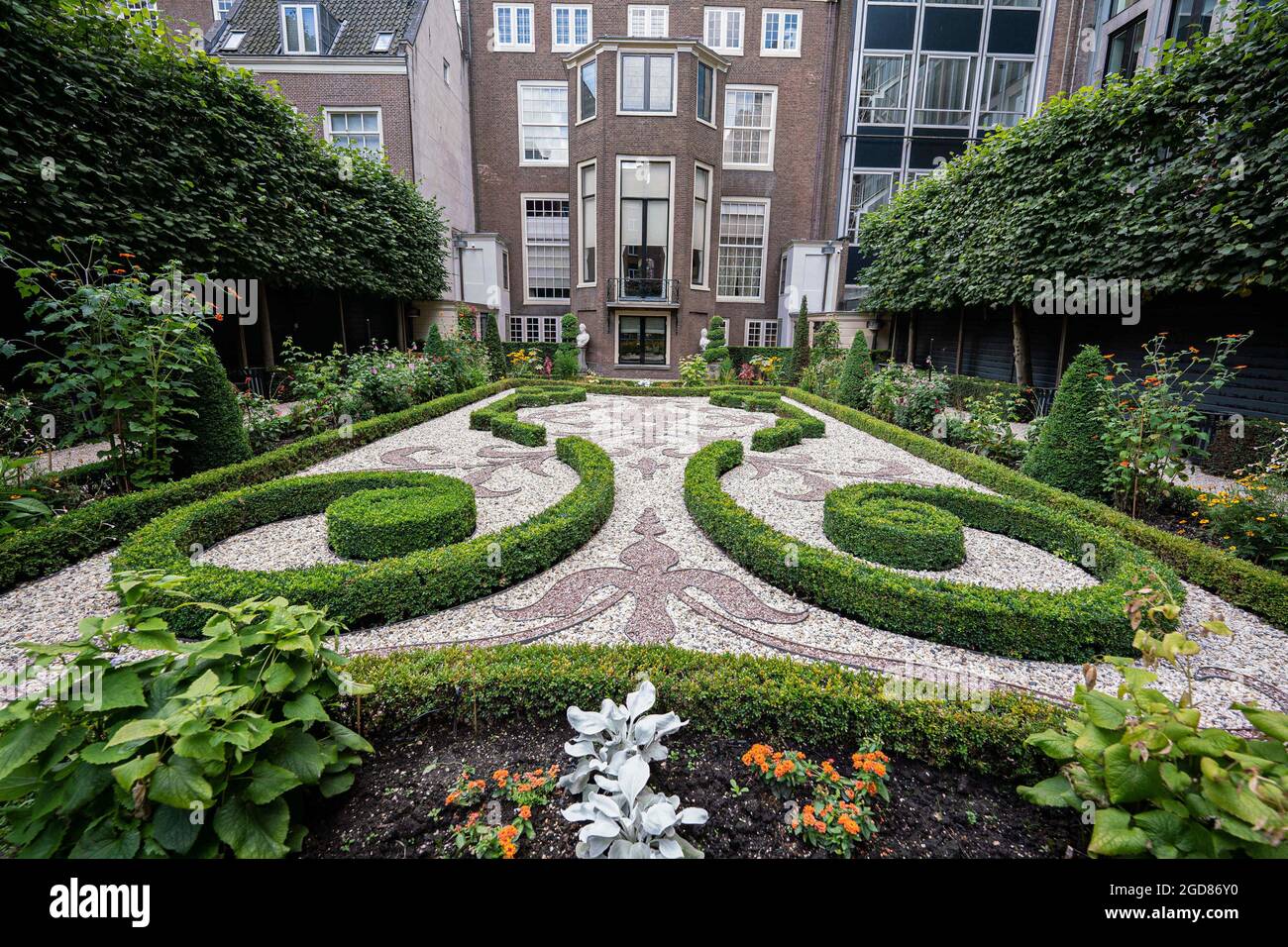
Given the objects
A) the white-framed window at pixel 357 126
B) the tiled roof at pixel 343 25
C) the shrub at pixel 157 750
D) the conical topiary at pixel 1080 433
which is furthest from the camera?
the white-framed window at pixel 357 126

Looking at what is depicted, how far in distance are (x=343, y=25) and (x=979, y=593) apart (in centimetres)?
2554

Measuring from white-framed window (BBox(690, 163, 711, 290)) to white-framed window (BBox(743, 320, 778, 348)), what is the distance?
3.34 metres

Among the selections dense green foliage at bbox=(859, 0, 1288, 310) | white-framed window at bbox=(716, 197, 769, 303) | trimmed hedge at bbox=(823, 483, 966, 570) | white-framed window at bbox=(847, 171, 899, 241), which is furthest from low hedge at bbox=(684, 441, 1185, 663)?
white-framed window at bbox=(716, 197, 769, 303)


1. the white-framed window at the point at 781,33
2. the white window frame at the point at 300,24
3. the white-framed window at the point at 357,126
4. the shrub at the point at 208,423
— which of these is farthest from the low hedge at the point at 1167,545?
the white window frame at the point at 300,24

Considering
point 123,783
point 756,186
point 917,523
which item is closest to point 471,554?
point 123,783

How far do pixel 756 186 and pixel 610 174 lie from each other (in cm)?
681

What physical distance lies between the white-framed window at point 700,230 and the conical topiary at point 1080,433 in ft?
55.3

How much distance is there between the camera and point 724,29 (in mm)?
22719

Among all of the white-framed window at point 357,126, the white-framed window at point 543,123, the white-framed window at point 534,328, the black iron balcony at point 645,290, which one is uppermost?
the white-framed window at point 543,123

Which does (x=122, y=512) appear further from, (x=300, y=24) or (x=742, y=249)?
(x=742, y=249)

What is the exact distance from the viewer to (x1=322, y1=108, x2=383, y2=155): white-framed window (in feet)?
60.4

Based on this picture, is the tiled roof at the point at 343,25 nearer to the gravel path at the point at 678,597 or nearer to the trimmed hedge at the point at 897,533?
the gravel path at the point at 678,597

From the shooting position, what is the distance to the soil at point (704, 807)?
187cm

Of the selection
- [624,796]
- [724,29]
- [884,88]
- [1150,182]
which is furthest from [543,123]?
[624,796]
